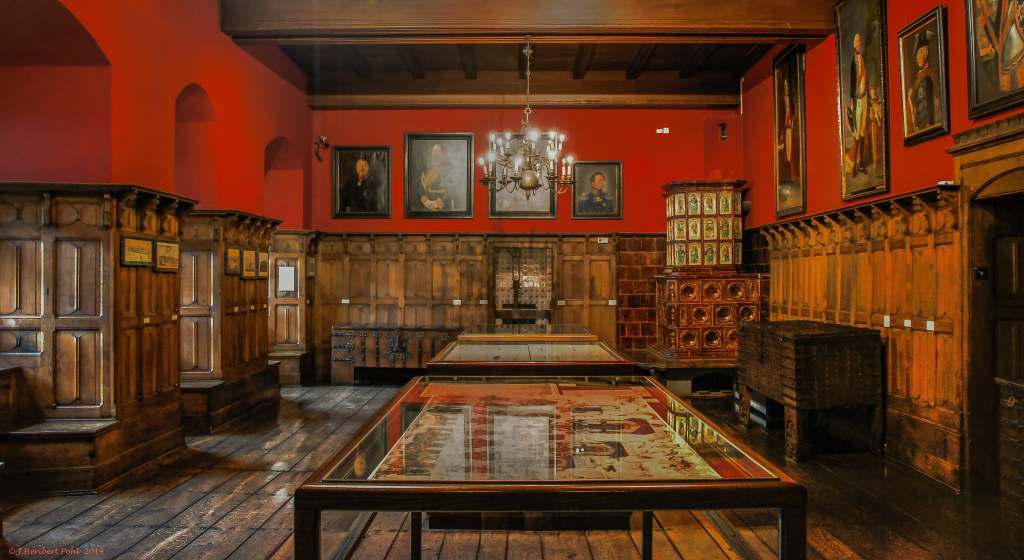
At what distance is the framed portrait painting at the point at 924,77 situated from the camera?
5160mm

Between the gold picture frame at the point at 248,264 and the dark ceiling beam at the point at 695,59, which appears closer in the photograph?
the gold picture frame at the point at 248,264

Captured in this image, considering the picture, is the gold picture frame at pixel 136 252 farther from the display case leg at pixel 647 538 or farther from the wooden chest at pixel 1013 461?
the wooden chest at pixel 1013 461

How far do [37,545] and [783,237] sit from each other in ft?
28.7

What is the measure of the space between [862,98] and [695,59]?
152 inches

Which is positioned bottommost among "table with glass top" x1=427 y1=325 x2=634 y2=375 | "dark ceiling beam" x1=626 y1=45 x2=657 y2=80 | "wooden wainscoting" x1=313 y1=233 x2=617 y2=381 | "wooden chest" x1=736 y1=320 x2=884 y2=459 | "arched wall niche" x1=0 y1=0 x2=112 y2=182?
"wooden chest" x1=736 y1=320 x2=884 y2=459

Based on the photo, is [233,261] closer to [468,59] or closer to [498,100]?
[468,59]

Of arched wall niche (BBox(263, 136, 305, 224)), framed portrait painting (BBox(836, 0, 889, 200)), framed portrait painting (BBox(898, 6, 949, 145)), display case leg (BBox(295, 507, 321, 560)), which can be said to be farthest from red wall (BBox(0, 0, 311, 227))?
framed portrait painting (BBox(836, 0, 889, 200))

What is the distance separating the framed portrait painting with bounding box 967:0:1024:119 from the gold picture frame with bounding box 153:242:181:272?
7.52 meters

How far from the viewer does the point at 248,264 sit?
7852 millimetres

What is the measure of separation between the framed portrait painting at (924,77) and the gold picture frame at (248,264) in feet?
25.8

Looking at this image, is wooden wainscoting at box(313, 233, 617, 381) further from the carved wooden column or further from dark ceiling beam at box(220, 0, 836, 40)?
dark ceiling beam at box(220, 0, 836, 40)

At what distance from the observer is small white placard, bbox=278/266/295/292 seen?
10172 mm

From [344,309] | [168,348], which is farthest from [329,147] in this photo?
[168,348]

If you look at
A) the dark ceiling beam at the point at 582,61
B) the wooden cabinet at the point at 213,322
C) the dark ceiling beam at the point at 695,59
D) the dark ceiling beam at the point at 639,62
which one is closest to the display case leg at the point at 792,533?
the wooden cabinet at the point at 213,322
